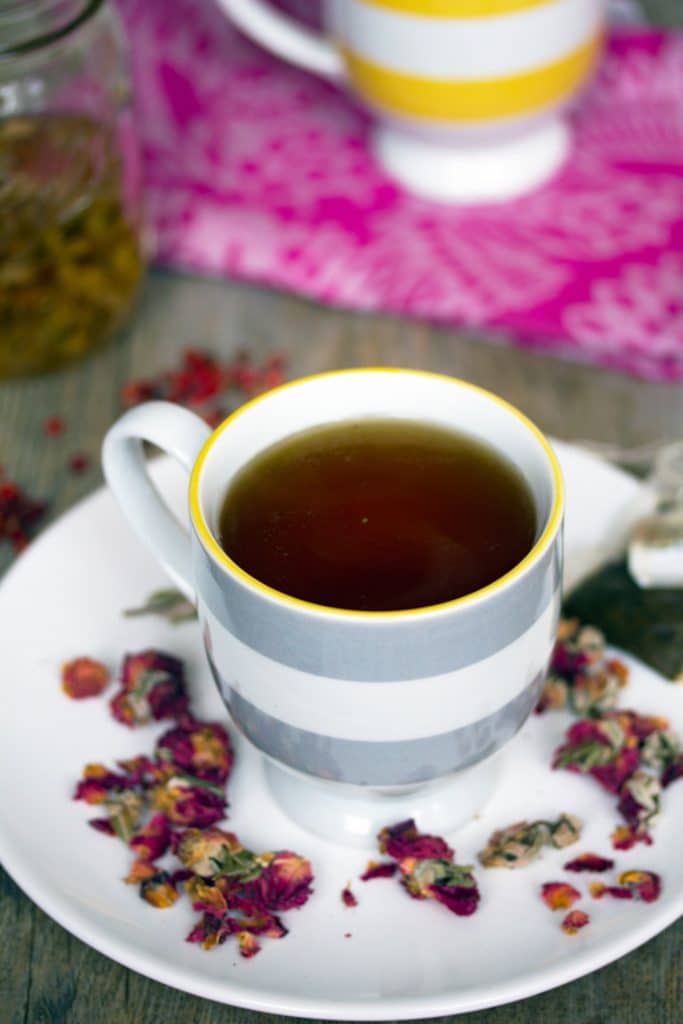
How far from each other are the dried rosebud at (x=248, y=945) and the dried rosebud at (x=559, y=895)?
16 centimetres

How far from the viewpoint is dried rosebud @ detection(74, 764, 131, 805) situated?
2.59 ft

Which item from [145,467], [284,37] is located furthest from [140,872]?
[284,37]

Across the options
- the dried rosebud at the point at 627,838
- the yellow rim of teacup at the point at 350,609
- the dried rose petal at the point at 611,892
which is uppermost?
the yellow rim of teacup at the point at 350,609

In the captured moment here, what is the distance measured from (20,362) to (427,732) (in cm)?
74

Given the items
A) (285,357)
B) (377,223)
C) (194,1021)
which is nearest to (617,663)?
(194,1021)

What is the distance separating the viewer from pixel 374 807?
2.52 feet

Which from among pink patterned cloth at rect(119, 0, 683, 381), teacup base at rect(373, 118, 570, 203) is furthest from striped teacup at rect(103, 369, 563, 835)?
teacup base at rect(373, 118, 570, 203)

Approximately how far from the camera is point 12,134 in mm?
1205

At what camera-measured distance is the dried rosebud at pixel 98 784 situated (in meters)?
0.79

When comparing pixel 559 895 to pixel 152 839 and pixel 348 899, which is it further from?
pixel 152 839

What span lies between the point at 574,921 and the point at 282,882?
16 centimetres

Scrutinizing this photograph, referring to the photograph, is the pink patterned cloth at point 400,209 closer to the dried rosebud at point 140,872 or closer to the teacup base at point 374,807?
the teacup base at point 374,807

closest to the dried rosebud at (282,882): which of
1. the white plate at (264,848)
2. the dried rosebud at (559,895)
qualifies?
the white plate at (264,848)

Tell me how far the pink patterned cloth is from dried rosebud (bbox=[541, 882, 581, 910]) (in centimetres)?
69
